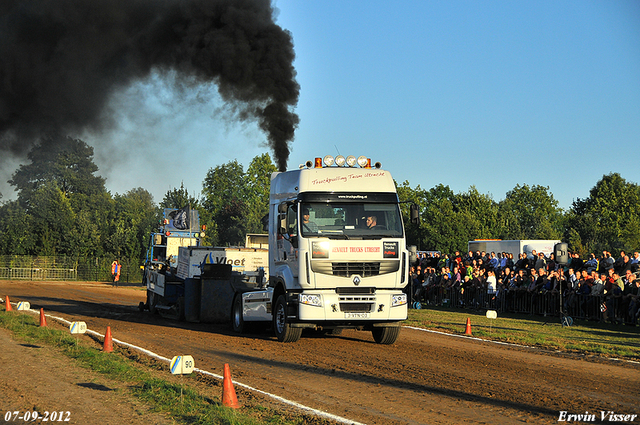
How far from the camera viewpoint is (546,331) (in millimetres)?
16578

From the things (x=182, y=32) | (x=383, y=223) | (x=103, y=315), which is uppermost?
(x=182, y=32)

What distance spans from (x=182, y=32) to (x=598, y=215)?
70.2 metres

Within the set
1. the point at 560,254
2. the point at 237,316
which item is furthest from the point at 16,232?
the point at 560,254

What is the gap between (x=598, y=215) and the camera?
76.8 m

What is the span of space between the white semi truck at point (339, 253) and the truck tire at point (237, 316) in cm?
195

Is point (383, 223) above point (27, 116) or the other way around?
the other way around

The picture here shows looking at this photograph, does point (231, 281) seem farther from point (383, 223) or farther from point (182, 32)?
point (182, 32)

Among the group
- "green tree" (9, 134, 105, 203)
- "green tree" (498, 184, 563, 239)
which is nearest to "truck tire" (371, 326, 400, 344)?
"green tree" (9, 134, 105, 203)

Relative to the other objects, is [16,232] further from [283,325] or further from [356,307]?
[356,307]

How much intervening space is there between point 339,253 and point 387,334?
8.39 feet

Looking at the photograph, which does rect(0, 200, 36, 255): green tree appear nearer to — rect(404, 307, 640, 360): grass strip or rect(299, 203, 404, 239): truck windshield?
rect(404, 307, 640, 360): grass strip

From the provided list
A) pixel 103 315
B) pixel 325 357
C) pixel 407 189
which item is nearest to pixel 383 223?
pixel 325 357

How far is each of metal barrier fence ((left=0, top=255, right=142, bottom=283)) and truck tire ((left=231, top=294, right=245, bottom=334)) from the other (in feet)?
135

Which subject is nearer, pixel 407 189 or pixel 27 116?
pixel 27 116
